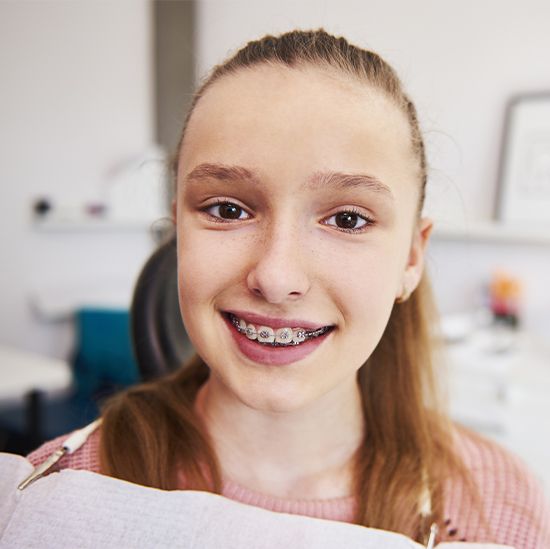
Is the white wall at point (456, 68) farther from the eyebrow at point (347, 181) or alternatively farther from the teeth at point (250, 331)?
the teeth at point (250, 331)

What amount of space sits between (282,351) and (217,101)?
8.8 inches

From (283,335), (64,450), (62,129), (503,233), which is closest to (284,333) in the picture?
(283,335)

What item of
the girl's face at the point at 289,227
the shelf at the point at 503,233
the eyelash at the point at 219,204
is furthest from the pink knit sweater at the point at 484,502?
the shelf at the point at 503,233

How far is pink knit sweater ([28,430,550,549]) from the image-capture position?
544mm

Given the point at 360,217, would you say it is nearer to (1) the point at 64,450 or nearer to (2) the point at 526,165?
(1) the point at 64,450

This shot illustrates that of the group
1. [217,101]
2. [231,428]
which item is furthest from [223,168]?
[231,428]

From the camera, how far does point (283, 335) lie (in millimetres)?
469

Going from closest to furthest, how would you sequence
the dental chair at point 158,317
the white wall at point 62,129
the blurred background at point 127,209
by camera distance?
the dental chair at point 158,317 → the blurred background at point 127,209 → the white wall at point 62,129

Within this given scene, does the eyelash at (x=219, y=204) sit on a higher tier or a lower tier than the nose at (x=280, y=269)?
higher

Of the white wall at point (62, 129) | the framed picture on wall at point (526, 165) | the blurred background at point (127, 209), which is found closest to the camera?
the blurred background at point (127, 209)

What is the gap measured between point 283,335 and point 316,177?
5.4 inches

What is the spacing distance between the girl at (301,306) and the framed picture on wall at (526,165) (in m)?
1.10

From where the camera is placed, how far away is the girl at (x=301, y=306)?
0.43m

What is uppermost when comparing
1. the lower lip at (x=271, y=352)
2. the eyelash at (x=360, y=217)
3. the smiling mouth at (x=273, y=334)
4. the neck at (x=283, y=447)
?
the eyelash at (x=360, y=217)
